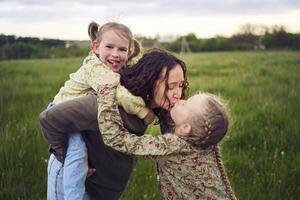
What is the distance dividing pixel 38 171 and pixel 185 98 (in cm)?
226

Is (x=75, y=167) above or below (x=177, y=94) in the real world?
below

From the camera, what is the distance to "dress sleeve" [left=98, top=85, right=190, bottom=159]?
245 centimetres

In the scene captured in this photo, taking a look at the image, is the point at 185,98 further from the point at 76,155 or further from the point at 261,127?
the point at 261,127

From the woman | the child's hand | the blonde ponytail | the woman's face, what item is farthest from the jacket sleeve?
the blonde ponytail

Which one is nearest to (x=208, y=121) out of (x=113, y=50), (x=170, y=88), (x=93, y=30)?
(x=170, y=88)

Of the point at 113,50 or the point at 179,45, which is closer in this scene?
the point at 113,50

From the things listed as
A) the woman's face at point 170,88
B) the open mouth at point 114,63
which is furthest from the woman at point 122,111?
the open mouth at point 114,63

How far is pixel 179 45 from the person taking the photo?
27.7m

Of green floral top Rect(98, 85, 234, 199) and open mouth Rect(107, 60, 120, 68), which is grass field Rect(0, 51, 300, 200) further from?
open mouth Rect(107, 60, 120, 68)

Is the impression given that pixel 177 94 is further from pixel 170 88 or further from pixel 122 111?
pixel 122 111

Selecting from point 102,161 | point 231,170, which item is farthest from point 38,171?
point 102,161

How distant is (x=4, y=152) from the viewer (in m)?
4.80

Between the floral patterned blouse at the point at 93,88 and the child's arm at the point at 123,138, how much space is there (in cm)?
6

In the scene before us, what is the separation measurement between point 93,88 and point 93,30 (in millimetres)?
666
